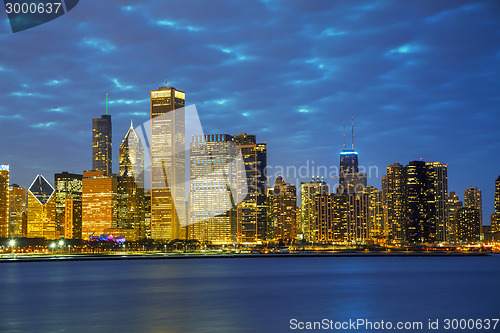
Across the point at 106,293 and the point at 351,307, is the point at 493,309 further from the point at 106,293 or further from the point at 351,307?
the point at 106,293

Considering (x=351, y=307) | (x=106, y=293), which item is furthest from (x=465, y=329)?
(x=106, y=293)

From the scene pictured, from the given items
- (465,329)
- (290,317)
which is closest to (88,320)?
(290,317)

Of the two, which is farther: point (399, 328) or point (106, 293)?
point (106, 293)

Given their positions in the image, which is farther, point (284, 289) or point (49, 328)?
point (284, 289)

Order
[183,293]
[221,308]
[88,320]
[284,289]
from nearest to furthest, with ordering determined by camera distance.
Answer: [88,320] < [221,308] < [183,293] < [284,289]

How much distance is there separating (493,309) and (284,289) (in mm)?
31561

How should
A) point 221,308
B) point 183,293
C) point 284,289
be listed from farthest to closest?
point 284,289
point 183,293
point 221,308

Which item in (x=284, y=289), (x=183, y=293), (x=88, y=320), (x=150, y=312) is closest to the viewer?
(x=88, y=320)

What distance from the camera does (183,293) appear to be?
82.8m

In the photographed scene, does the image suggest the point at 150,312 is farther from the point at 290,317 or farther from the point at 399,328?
the point at 399,328

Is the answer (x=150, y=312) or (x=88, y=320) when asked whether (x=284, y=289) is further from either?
(x=88, y=320)

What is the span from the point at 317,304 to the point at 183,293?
20.5m

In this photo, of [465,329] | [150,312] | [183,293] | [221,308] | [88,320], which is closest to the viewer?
[465,329]

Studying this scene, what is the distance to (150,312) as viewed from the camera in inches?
2406
